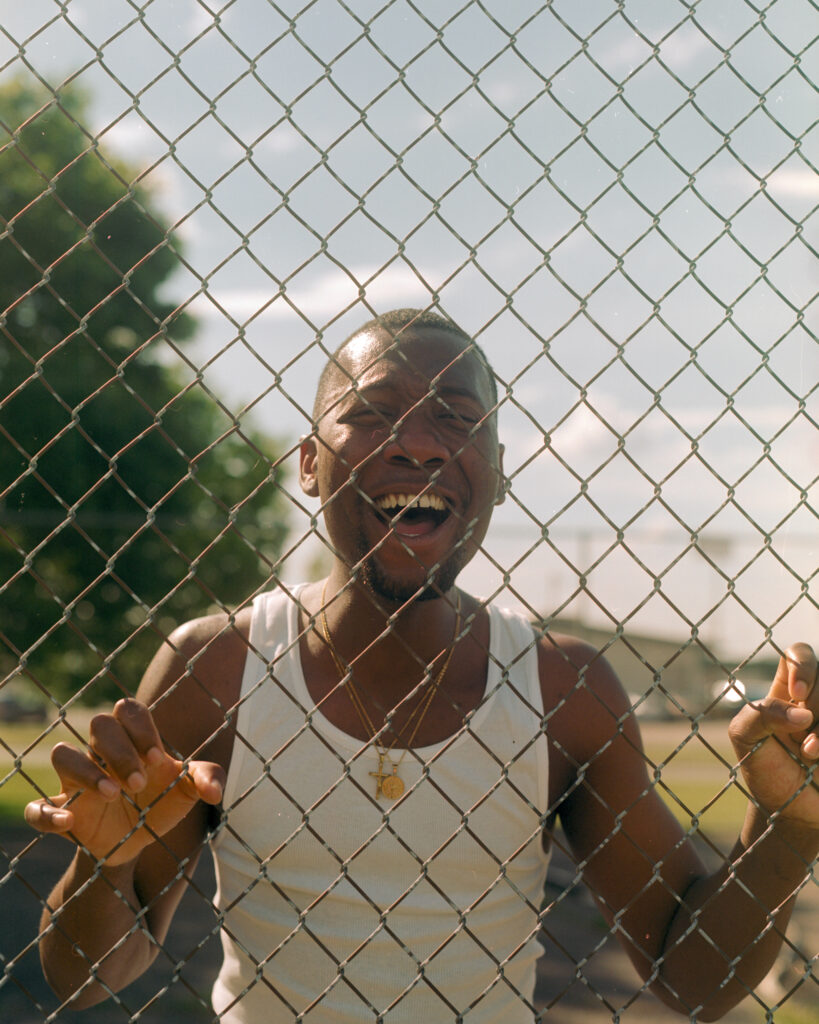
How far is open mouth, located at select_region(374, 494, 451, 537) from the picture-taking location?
188cm

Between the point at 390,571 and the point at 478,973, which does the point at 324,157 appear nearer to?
the point at 390,571

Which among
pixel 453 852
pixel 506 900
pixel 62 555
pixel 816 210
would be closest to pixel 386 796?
pixel 453 852

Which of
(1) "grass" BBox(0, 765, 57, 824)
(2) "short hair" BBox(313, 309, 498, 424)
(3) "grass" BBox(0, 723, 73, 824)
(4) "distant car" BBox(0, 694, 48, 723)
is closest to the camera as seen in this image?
(2) "short hair" BBox(313, 309, 498, 424)

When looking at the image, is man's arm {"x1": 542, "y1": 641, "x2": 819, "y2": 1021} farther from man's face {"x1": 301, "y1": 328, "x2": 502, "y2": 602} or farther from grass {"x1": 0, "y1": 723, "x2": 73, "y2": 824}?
grass {"x1": 0, "y1": 723, "x2": 73, "y2": 824}

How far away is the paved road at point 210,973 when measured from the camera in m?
5.35

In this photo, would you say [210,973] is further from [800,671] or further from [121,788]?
[800,671]

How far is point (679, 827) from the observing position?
Answer: 1979 millimetres

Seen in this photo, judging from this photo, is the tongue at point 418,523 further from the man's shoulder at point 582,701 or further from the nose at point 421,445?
the man's shoulder at point 582,701

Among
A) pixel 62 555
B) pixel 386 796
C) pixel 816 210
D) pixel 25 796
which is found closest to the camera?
pixel 816 210

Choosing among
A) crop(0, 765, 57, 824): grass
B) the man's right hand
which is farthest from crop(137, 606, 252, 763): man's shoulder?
crop(0, 765, 57, 824): grass

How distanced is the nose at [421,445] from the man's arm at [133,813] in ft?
1.48

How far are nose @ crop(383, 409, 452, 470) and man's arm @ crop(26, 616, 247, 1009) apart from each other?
451 millimetres

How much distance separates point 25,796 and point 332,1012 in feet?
44.8

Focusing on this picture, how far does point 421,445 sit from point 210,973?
5274 millimetres
